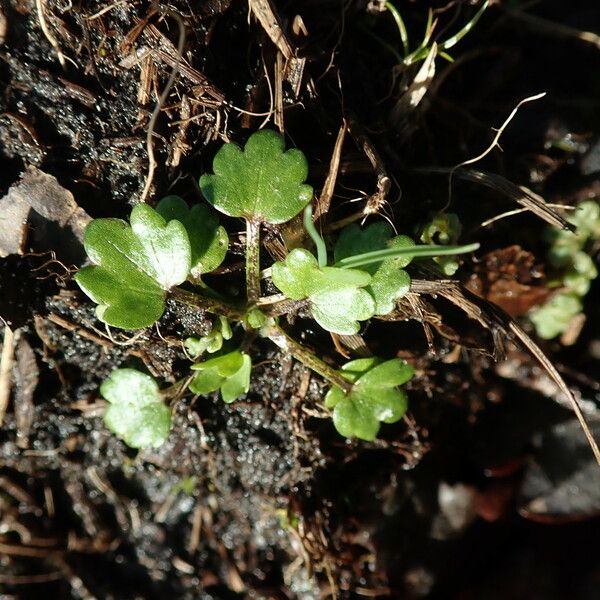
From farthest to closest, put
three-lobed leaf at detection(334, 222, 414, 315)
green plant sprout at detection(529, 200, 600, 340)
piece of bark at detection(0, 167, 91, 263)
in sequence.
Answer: green plant sprout at detection(529, 200, 600, 340) → piece of bark at detection(0, 167, 91, 263) → three-lobed leaf at detection(334, 222, 414, 315)

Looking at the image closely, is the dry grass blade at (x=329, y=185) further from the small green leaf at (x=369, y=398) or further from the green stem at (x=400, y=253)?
the small green leaf at (x=369, y=398)

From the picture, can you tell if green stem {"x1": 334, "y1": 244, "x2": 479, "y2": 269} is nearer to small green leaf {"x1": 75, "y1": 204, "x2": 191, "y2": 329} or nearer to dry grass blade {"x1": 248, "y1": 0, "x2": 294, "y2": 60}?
small green leaf {"x1": 75, "y1": 204, "x2": 191, "y2": 329}

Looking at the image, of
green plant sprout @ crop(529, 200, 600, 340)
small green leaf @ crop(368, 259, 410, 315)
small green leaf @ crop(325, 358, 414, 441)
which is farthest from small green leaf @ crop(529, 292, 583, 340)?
small green leaf @ crop(368, 259, 410, 315)

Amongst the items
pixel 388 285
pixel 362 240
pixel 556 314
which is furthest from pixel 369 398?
pixel 556 314

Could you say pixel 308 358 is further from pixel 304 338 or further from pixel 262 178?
pixel 262 178

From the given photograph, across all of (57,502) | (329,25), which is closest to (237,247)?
→ (329,25)

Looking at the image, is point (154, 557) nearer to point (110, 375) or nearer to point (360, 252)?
point (110, 375)
